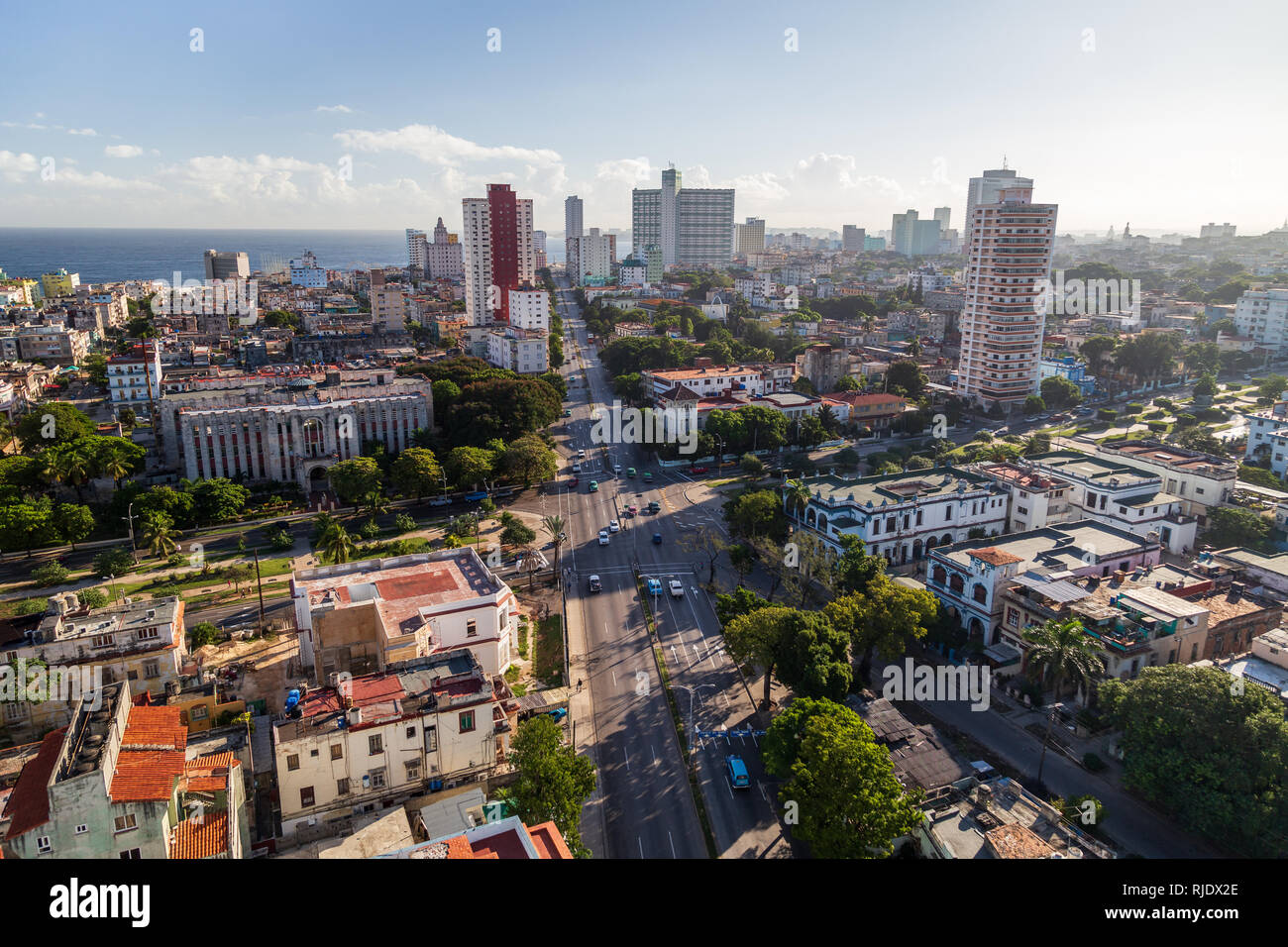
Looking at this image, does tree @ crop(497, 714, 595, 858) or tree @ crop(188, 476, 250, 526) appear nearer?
tree @ crop(497, 714, 595, 858)

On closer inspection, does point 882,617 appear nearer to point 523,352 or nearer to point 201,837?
point 201,837

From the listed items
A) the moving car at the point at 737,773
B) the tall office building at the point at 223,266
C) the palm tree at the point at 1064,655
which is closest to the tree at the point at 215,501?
the moving car at the point at 737,773

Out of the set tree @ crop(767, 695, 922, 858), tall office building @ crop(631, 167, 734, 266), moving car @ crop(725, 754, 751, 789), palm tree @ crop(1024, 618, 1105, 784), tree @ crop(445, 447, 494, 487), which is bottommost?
moving car @ crop(725, 754, 751, 789)

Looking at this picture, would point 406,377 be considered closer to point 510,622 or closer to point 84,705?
point 510,622

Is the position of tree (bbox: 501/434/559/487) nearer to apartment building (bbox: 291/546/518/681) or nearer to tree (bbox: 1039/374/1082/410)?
apartment building (bbox: 291/546/518/681)

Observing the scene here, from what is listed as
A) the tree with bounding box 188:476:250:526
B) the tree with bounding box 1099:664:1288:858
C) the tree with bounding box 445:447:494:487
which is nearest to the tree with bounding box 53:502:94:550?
the tree with bounding box 188:476:250:526

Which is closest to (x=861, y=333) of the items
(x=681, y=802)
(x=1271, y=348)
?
(x=1271, y=348)
